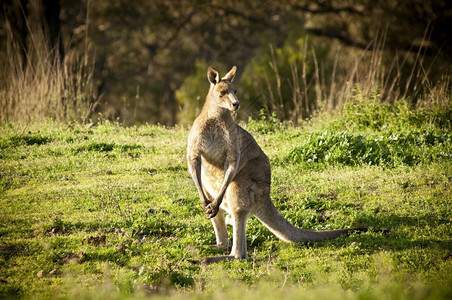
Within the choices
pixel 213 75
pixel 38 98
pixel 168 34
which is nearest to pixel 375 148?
pixel 213 75

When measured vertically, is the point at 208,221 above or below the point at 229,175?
below

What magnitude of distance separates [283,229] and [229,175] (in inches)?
30.2

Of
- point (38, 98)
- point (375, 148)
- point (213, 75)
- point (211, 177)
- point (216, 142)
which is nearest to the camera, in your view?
point (216, 142)

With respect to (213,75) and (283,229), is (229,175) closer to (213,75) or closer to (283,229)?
(283,229)

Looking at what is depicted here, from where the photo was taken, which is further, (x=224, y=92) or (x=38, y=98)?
(x=38, y=98)

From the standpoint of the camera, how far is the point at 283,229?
5.41 meters

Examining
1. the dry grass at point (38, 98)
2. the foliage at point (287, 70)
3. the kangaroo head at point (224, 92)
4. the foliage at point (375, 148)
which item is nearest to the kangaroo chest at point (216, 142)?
the kangaroo head at point (224, 92)

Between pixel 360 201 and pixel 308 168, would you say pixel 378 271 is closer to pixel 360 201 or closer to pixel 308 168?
pixel 360 201

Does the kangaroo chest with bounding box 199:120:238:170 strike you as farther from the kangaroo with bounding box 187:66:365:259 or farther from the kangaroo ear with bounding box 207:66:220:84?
the kangaroo ear with bounding box 207:66:220:84

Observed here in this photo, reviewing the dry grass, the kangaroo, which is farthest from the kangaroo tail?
the dry grass

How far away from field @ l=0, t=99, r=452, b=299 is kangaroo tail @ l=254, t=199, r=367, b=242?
8 cm

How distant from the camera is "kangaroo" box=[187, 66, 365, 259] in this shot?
5.18 meters

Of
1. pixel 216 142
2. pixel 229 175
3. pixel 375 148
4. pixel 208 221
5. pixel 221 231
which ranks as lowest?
pixel 208 221

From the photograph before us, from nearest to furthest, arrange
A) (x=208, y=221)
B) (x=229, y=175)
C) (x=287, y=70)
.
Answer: (x=229, y=175) < (x=208, y=221) < (x=287, y=70)
